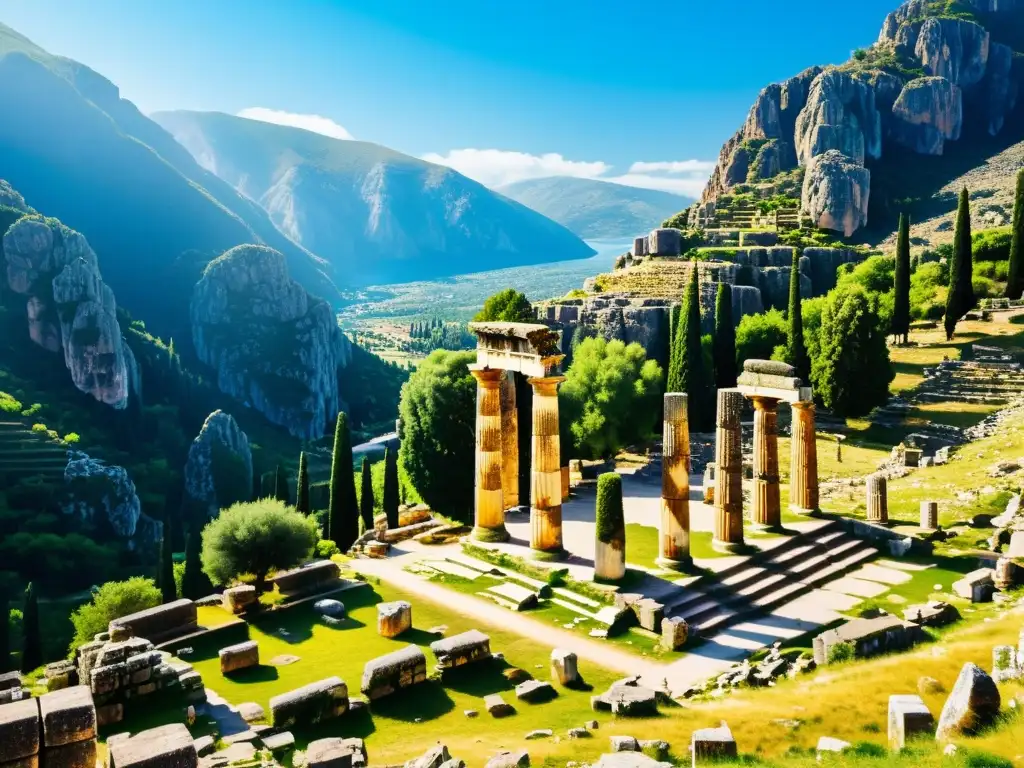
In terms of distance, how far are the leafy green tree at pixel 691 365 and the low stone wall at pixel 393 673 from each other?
34776 millimetres

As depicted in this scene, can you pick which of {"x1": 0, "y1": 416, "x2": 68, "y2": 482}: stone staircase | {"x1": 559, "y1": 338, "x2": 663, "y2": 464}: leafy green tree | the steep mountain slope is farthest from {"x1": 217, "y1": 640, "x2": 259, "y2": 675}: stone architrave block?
the steep mountain slope

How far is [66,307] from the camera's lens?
97.6 metres

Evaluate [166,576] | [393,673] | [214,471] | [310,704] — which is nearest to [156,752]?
[310,704]

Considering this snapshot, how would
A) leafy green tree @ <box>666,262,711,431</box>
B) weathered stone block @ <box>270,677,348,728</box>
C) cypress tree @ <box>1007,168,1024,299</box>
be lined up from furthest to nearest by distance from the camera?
cypress tree @ <box>1007,168,1024,299</box> → leafy green tree @ <box>666,262,711,431</box> → weathered stone block @ <box>270,677,348,728</box>

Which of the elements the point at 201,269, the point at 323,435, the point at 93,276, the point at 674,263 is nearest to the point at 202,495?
the point at 93,276

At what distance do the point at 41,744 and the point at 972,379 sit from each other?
5174 centimetres

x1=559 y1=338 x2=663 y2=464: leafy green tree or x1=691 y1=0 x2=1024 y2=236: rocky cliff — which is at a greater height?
x1=691 y1=0 x2=1024 y2=236: rocky cliff

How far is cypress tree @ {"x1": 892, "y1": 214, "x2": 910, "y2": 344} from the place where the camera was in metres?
60.2

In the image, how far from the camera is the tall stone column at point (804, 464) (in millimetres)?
28062

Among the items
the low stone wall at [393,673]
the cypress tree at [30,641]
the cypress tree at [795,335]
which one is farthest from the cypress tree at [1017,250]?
the cypress tree at [30,641]

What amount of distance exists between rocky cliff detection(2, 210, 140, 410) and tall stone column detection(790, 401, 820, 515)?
298ft

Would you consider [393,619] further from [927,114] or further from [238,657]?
[927,114]

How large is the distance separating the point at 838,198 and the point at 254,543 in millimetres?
104393

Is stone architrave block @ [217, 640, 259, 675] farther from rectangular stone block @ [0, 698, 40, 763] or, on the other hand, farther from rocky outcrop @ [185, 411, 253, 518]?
rocky outcrop @ [185, 411, 253, 518]
